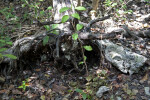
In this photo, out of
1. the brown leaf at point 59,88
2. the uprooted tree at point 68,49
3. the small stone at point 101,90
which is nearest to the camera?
the small stone at point 101,90

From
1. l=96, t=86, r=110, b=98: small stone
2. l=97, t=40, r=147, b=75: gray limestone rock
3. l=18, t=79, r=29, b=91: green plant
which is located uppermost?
l=97, t=40, r=147, b=75: gray limestone rock

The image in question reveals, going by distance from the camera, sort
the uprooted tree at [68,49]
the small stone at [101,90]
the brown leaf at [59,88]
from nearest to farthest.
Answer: the small stone at [101,90]
the brown leaf at [59,88]
the uprooted tree at [68,49]

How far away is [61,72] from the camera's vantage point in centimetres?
280

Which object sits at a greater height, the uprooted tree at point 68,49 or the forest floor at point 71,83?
the uprooted tree at point 68,49

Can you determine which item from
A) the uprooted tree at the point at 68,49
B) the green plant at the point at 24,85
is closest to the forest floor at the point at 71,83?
the green plant at the point at 24,85

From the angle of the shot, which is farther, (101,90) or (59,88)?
(59,88)

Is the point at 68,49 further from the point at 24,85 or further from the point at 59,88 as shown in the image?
the point at 24,85

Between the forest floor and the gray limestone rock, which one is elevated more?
the gray limestone rock

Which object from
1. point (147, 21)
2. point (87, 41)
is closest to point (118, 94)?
point (87, 41)

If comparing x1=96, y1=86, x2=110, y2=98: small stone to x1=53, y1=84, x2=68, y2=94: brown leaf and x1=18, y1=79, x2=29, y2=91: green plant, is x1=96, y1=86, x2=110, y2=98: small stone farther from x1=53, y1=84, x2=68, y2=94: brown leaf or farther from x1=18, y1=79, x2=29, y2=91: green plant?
x1=18, y1=79, x2=29, y2=91: green plant

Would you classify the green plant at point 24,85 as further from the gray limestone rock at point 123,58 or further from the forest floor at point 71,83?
the gray limestone rock at point 123,58

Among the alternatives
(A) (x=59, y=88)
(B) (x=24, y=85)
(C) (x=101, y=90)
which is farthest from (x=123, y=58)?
(B) (x=24, y=85)

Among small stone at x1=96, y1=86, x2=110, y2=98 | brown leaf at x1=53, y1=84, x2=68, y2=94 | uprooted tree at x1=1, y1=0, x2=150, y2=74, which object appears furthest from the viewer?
uprooted tree at x1=1, y1=0, x2=150, y2=74

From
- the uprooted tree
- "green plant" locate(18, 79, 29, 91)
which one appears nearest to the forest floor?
"green plant" locate(18, 79, 29, 91)
